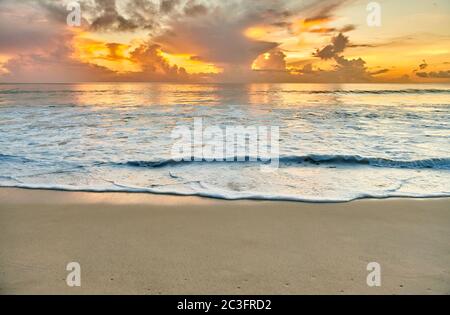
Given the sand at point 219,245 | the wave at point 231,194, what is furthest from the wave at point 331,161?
the sand at point 219,245

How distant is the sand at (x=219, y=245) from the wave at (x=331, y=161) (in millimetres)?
2272

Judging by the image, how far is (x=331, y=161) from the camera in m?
7.14

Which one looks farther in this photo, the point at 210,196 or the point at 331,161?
the point at 331,161

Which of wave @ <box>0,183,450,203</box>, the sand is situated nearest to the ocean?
wave @ <box>0,183,450,203</box>

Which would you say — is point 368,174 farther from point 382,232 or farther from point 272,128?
point 272,128

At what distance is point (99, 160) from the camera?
7238mm

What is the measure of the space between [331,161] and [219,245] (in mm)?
4583

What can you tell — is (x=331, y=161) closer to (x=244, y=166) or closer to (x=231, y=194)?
(x=244, y=166)

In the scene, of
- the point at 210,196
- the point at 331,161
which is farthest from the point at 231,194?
the point at 331,161

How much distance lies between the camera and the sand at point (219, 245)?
2482 millimetres

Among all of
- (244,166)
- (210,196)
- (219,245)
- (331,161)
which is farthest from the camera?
(331,161)

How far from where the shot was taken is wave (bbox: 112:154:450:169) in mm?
6840
